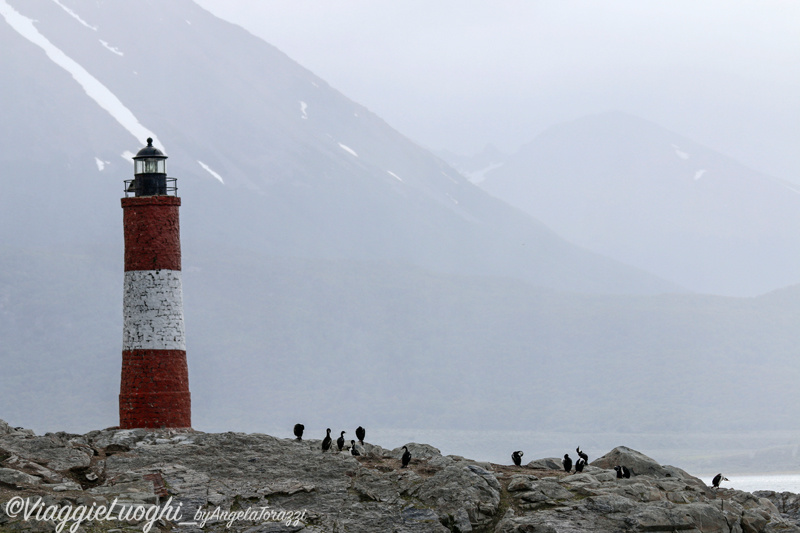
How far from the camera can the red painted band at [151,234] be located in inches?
1970

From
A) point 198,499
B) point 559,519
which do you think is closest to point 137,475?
point 198,499

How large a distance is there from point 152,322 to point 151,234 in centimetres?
345

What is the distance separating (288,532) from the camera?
4131cm

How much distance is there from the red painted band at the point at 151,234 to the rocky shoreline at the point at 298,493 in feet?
21.8

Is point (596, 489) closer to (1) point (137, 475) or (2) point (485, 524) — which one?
(2) point (485, 524)

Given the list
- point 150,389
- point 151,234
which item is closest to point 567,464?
point 150,389

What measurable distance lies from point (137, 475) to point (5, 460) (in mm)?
4452

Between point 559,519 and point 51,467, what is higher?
point 51,467

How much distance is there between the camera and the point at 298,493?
44.3m

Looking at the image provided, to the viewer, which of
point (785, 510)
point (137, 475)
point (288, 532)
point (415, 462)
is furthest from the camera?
point (785, 510)

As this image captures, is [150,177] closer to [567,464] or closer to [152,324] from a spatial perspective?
[152,324]

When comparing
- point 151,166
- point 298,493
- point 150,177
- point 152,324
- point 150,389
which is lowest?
point 298,493

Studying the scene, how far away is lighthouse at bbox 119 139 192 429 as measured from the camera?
49844 mm

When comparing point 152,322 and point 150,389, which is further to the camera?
point 150,389
